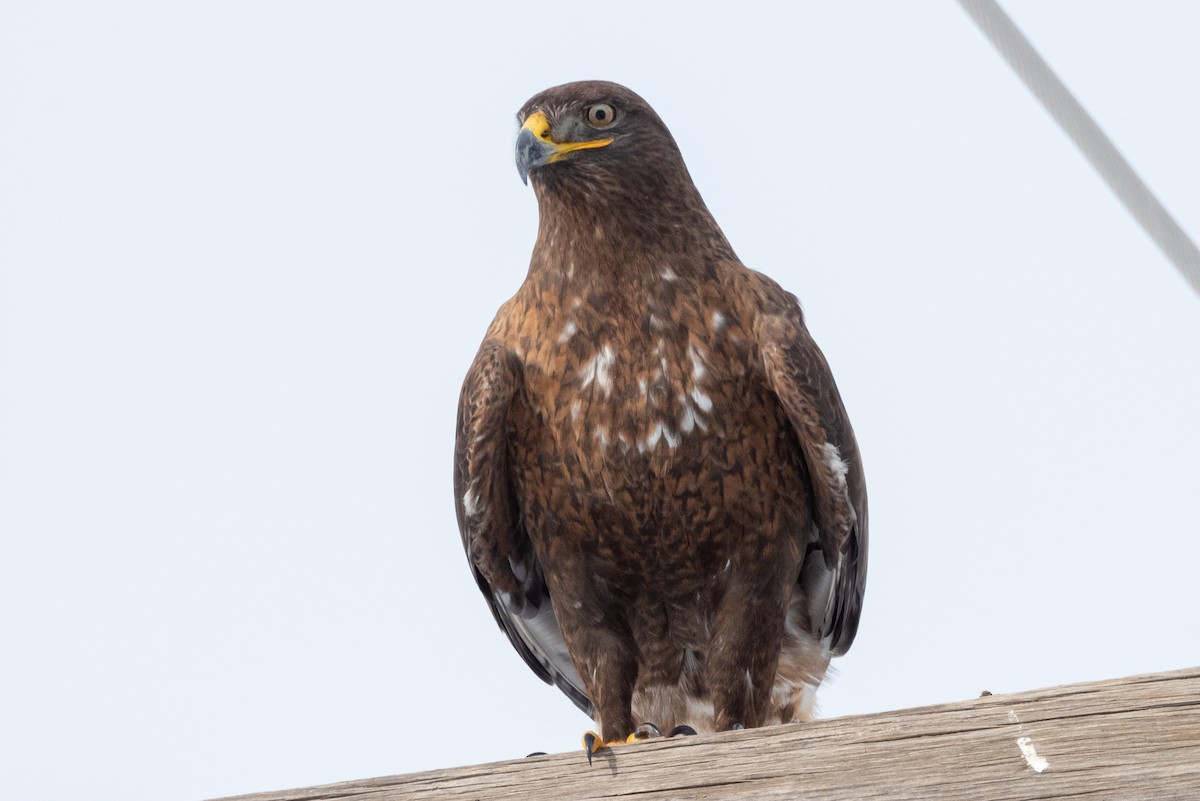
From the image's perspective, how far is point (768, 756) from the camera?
8.13 ft

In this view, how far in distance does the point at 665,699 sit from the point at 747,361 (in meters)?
0.99

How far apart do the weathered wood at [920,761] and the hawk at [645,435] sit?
0.95m

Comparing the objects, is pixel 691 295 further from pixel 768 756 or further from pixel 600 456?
pixel 768 756

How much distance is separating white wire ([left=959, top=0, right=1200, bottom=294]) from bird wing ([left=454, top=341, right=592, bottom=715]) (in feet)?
4.70

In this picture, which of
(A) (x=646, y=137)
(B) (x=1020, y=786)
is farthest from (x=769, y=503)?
(B) (x=1020, y=786)

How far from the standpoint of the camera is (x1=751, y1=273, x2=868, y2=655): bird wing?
3.38 metres

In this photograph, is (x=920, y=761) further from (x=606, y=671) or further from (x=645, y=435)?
(x=606, y=671)

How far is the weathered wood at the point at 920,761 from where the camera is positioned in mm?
2299

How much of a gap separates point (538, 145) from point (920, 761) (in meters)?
1.82

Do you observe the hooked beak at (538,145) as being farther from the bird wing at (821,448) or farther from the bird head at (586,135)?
the bird wing at (821,448)

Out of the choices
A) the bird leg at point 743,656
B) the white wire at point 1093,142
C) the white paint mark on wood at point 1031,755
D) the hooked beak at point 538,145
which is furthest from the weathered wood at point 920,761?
the hooked beak at point 538,145

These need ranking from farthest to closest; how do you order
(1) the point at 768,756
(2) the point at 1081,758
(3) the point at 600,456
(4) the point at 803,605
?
(4) the point at 803,605
(3) the point at 600,456
(1) the point at 768,756
(2) the point at 1081,758

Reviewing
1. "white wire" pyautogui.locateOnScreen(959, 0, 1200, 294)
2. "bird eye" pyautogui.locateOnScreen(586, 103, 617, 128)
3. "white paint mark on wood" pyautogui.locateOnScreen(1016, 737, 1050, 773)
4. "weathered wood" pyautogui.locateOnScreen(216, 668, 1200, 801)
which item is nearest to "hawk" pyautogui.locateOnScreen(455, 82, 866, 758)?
"bird eye" pyautogui.locateOnScreen(586, 103, 617, 128)

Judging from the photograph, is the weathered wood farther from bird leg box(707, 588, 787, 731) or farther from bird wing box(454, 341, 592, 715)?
bird wing box(454, 341, 592, 715)
